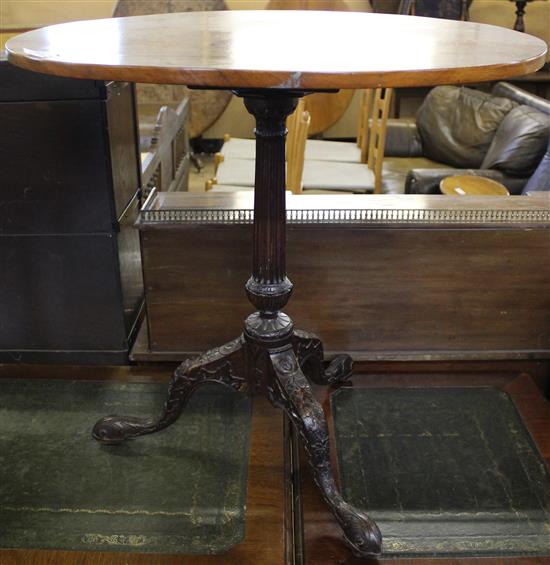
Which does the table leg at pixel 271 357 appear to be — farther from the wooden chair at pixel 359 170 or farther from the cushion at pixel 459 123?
the cushion at pixel 459 123

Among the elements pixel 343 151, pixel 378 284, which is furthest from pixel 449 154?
pixel 378 284

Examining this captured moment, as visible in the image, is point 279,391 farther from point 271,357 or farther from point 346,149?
point 346,149

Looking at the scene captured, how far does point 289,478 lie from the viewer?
150cm

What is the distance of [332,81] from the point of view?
920 millimetres

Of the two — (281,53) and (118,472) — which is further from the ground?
(281,53)

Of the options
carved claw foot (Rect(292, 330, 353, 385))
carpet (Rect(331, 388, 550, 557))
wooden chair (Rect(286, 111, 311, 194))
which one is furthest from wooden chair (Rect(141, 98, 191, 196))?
carpet (Rect(331, 388, 550, 557))

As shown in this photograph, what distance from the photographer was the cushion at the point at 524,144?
266 cm

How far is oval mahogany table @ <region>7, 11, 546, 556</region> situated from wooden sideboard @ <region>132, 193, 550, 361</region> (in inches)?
7.0

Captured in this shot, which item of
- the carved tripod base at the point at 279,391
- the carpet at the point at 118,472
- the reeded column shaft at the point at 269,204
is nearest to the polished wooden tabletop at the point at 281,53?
the reeded column shaft at the point at 269,204

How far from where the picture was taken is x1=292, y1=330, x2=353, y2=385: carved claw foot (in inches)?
62.8

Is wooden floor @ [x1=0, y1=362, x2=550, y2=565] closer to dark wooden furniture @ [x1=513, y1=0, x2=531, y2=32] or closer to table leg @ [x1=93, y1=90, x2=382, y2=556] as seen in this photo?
table leg @ [x1=93, y1=90, x2=382, y2=556]

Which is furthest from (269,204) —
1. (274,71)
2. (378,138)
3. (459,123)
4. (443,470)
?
(459,123)

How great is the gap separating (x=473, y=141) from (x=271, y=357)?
2.20 meters

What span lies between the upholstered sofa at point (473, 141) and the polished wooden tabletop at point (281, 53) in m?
1.25
